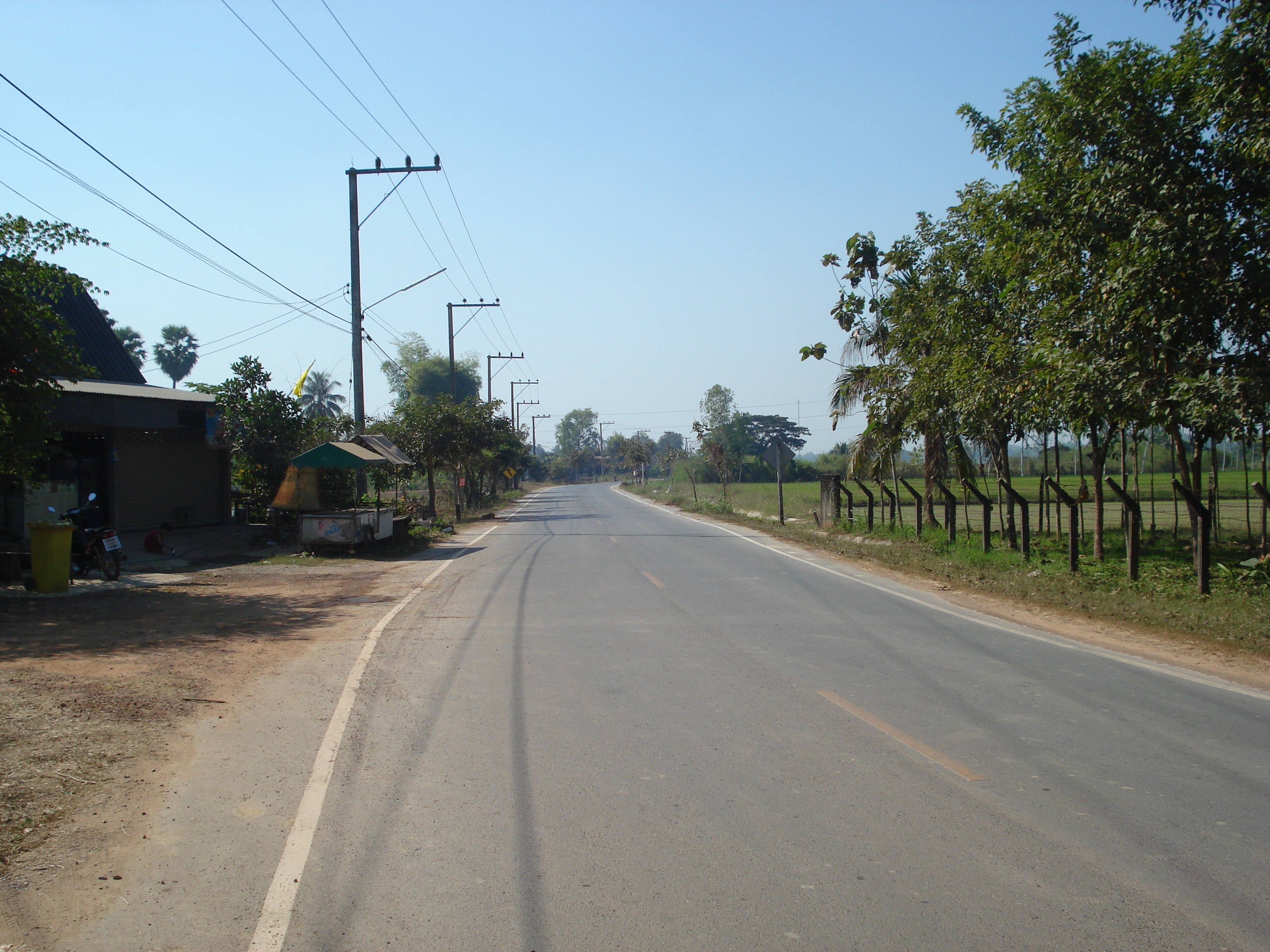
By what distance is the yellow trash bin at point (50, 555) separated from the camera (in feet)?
44.4

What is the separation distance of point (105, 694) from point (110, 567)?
9086 mm

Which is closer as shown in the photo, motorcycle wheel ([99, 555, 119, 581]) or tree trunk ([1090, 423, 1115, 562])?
motorcycle wheel ([99, 555, 119, 581])

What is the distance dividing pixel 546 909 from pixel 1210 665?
309 inches

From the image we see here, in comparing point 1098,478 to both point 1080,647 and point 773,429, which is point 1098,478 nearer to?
point 1080,647

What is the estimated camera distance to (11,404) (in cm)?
1321

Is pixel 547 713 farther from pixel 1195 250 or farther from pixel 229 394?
pixel 229 394

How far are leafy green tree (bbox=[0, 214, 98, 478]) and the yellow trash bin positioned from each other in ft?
3.13

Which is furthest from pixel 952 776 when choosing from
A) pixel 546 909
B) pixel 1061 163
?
pixel 1061 163

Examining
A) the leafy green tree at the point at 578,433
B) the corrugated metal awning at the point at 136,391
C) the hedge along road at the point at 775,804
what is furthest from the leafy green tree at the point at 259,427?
the leafy green tree at the point at 578,433

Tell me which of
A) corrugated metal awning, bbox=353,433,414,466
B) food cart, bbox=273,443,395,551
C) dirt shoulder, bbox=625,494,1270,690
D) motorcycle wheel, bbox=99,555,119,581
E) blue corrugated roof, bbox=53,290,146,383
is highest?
blue corrugated roof, bbox=53,290,146,383

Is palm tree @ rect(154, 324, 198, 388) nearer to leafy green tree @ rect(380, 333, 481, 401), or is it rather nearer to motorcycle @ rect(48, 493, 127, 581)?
leafy green tree @ rect(380, 333, 481, 401)

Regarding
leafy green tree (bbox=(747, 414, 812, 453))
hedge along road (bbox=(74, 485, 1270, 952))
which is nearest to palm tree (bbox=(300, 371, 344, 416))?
leafy green tree (bbox=(747, 414, 812, 453))

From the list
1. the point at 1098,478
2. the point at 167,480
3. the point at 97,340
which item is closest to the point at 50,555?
the point at 167,480

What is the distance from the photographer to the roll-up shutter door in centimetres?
2378
